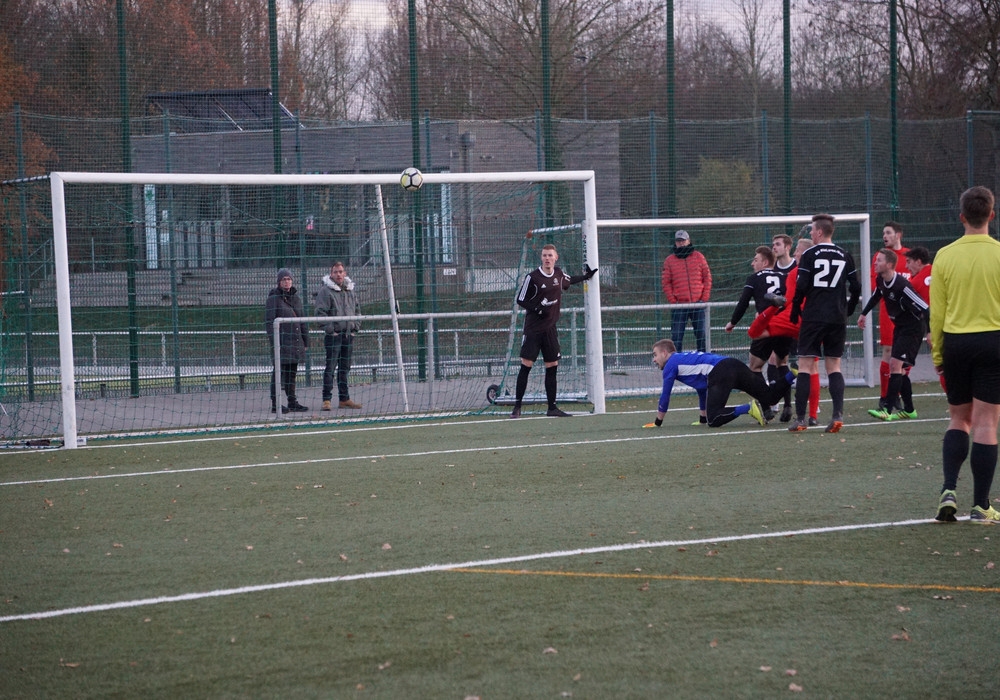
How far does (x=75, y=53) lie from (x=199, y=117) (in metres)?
1.93

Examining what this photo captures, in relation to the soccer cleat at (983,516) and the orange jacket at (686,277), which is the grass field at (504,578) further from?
the orange jacket at (686,277)

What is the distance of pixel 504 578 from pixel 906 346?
22.9 feet

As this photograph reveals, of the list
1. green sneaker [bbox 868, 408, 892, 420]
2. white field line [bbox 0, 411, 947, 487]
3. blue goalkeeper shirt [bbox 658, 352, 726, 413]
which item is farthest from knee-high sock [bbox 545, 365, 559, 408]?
green sneaker [bbox 868, 408, 892, 420]

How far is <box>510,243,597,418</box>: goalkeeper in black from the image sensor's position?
12.0m

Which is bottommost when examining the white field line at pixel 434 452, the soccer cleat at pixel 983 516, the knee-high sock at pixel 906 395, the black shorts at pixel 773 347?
the white field line at pixel 434 452

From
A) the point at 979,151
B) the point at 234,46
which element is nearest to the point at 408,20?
the point at 234,46

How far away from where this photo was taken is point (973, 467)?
5.99 m

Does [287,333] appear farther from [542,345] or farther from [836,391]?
[836,391]

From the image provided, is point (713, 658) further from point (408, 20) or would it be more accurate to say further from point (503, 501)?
point (408, 20)

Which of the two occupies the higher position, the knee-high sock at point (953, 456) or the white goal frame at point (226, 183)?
the white goal frame at point (226, 183)

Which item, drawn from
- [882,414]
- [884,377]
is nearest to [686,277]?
[884,377]

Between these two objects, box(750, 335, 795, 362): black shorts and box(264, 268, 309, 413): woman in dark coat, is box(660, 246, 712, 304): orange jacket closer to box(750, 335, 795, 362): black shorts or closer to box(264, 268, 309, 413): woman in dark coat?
box(750, 335, 795, 362): black shorts

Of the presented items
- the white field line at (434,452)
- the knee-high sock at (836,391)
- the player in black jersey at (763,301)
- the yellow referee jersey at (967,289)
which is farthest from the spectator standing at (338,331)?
the yellow referee jersey at (967,289)

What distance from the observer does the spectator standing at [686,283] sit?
14500 mm
